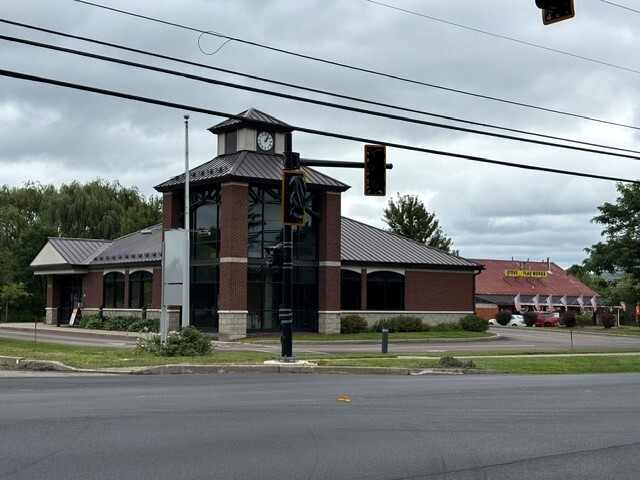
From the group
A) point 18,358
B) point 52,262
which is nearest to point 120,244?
point 52,262

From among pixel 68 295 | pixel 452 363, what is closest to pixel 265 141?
pixel 68 295

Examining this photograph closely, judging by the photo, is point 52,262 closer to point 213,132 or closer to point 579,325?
point 213,132

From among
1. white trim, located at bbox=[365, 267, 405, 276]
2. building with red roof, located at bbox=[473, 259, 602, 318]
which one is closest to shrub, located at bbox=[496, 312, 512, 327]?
building with red roof, located at bbox=[473, 259, 602, 318]

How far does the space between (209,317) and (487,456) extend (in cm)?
3295

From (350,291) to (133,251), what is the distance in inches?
550

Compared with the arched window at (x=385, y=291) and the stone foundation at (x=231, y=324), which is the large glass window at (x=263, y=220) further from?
the arched window at (x=385, y=291)

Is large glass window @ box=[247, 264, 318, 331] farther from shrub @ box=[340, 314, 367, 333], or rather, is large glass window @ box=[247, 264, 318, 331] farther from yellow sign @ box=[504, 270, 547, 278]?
yellow sign @ box=[504, 270, 547, 278]

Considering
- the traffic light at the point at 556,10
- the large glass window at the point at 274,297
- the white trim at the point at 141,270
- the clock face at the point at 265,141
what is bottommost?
the large glass window at the point at 274,297

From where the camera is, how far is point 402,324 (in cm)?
4547

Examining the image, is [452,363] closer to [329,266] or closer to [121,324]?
[329,266]

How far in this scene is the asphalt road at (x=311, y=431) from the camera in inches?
341

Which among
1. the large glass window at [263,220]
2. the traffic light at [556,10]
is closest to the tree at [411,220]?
the large glass window at [263,220]

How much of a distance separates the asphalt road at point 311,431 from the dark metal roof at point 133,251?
31.7 m

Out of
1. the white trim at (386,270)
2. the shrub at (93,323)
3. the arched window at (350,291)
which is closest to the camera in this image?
the arched window at (350,291)
